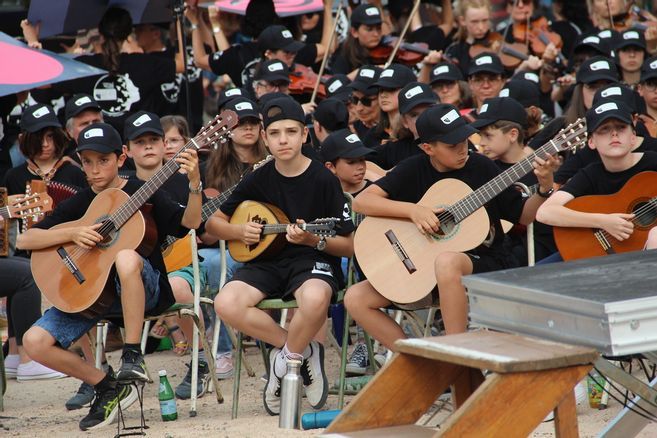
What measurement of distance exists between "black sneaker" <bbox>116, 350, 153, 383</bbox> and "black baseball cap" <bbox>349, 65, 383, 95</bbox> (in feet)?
10.2

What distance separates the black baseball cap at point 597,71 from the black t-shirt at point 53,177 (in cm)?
328

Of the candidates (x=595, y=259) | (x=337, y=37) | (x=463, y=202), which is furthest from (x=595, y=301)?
(x=337, y=37)

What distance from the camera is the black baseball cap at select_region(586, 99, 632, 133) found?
18.8ft

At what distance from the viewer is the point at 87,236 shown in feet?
20.2

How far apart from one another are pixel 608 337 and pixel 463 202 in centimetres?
222

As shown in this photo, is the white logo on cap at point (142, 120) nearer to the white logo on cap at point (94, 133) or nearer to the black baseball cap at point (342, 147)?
the white logo on cap at point (94, 133)

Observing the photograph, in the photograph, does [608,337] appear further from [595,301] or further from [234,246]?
[234,246]

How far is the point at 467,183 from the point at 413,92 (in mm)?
1563

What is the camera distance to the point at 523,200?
594 cm

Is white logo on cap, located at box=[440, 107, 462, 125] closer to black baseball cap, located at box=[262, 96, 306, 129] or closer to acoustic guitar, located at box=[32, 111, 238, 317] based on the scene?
black baseball cap, located at box=[262, 96, 306, 129]

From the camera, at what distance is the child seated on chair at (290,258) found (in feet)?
19.7

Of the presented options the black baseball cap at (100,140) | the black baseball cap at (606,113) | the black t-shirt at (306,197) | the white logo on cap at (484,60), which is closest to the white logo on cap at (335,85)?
the white logo on cap at (484,60)

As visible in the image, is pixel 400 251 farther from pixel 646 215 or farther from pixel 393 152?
pixel 393 152

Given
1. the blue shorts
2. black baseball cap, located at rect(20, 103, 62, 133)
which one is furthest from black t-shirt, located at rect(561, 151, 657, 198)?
black baseball cap, located at rect(20, 103, 62, 133)
